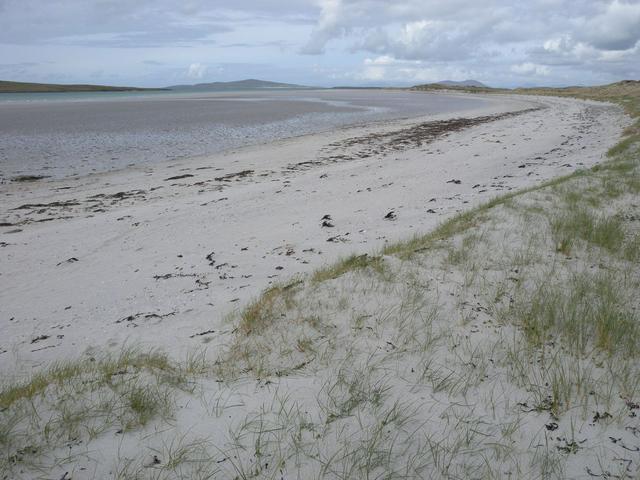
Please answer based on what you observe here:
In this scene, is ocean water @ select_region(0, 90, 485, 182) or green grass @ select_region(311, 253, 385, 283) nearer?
green grass @ select_region(311, 253, 385, 283)

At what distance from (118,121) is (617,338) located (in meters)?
37.3

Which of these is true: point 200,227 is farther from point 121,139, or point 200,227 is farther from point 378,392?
point 121,139

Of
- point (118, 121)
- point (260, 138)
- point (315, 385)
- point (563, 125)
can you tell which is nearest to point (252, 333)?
point (315, 385)

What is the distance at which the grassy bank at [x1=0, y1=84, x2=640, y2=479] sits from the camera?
249 cm

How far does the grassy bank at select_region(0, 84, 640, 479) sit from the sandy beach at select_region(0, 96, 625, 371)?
3.16 ft

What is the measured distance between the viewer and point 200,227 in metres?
Answer: 8.90

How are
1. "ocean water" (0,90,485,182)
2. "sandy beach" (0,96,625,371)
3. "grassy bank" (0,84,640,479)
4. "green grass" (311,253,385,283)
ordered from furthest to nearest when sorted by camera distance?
"ocean water" (0,90,485,182) < "sandy beach" (0,96,625,371) < "green grass" (311,253,385,283) < "grassy bank" (0,84,640,479)

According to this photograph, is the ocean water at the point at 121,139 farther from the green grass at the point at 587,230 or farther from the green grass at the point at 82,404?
the green grass at the point at 587,230

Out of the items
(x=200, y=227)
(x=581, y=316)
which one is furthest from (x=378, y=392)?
(x=200, y=227)

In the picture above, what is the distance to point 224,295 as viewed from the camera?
5.59 metres

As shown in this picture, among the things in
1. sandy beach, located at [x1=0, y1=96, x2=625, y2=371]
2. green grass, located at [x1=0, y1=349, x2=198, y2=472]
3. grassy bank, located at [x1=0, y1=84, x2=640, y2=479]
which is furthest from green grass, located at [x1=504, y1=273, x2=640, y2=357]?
green grass, located at [x1=0, y1=349, x2=198, y2=472]

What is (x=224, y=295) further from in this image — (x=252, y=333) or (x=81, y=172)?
(x=81, y=172)

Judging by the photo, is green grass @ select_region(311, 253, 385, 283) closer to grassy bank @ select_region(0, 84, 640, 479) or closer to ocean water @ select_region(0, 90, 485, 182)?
grassy bank @ select_region(0, 84, 640, 479)

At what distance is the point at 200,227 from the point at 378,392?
6.81 meters
